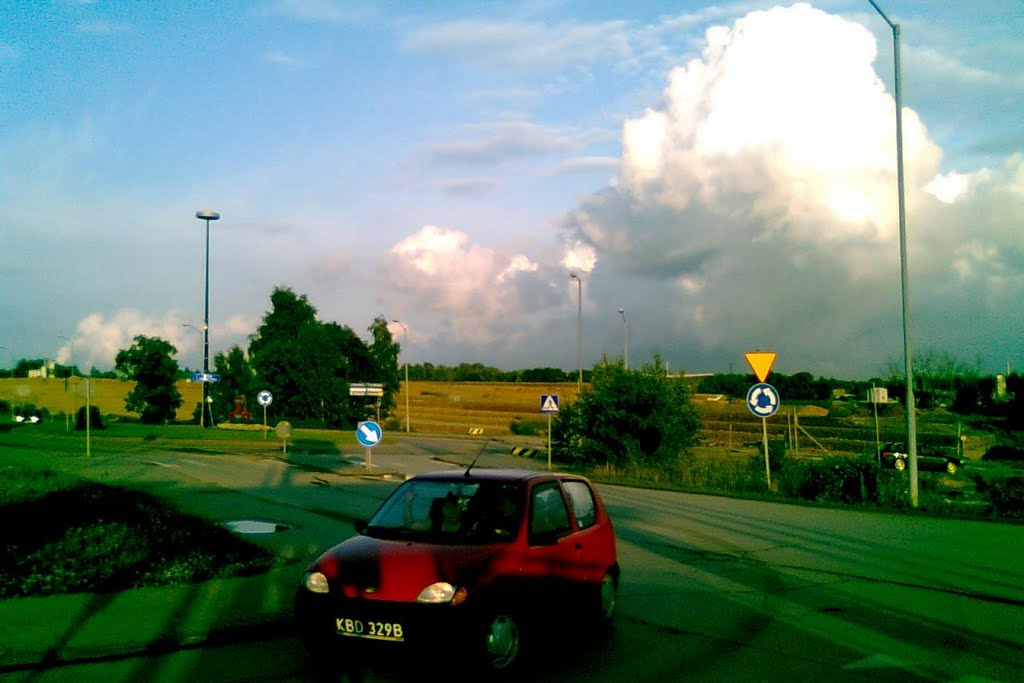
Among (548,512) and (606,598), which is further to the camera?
(606,598)

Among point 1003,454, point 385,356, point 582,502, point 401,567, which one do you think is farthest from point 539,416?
point 401,567

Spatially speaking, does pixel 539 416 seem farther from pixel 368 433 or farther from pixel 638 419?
pixel 368 433

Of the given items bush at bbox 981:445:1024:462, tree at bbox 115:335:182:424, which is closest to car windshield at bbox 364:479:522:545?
bush at bbox 981:445:1024:462

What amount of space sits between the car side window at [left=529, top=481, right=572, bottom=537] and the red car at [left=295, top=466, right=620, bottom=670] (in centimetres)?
1

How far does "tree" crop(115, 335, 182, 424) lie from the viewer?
2724 inches

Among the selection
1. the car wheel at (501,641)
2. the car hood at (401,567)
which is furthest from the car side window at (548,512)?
the car wheel at (501,641)

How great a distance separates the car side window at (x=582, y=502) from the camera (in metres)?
8.59

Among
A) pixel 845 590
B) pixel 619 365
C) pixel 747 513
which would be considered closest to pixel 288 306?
pixel 619 365

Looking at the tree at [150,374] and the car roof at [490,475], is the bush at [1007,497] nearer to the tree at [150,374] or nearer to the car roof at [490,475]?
the car roof at [490,475]

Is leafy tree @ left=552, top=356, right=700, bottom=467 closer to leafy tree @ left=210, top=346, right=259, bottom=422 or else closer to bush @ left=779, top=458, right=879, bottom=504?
bush @ left=779, top=458, right=879, bottom=504

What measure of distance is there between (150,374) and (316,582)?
224ft

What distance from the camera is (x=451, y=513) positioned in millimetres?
7578

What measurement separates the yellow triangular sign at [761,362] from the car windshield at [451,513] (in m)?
16.0

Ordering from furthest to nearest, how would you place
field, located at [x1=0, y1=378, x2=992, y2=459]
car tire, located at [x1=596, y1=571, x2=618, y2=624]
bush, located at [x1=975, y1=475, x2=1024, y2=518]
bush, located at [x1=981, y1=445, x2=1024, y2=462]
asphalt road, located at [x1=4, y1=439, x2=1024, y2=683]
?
field, located at [x1=0, y1=378, x2=992, y2=459]
bush, located at [x1=981, y1=445, x2=1024, y2=462]
bush, located at [x1=975, y1=475, x2=1024, y2=518]
car tire, located at [x1=596, y1=571, x2=618, y2=624]
asphalt road, located at [x1=4, y1=439, x2=1024, y2=683]
